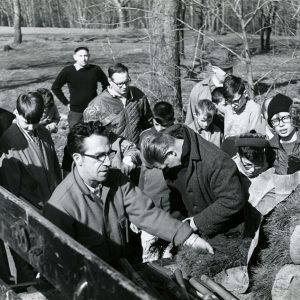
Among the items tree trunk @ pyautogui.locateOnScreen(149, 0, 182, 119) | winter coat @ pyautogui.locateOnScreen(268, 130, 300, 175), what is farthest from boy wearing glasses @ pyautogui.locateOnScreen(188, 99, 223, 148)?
tree trunk @ pyautogui.locateOnScreen(149, 0, 182, 119)

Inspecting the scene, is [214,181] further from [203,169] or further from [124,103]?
[124,103]

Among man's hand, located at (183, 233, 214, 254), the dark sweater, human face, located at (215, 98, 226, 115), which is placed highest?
man's hand, located at (183, 233, 214, 254)

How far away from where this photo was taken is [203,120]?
19.7ft

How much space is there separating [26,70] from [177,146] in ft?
59.5

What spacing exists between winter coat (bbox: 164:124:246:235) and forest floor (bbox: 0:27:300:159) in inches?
256

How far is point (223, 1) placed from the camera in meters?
9.21

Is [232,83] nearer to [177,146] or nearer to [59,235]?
[177,146]

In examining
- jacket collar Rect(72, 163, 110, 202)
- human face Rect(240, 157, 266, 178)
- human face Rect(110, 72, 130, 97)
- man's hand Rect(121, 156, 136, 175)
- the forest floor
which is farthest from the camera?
the forest floor

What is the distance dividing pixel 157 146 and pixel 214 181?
1.53 ft

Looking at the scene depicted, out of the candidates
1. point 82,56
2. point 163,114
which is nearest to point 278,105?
point 163,114

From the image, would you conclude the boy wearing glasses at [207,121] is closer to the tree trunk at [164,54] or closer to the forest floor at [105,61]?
the tree trunk at [164,54]

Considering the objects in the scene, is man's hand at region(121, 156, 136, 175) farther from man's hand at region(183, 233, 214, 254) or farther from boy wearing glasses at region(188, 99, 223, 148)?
man's hand at region(183, 233, 214, 254)

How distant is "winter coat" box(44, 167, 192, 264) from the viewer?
3.65 meters

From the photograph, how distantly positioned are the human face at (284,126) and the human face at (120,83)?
1.85 metres
